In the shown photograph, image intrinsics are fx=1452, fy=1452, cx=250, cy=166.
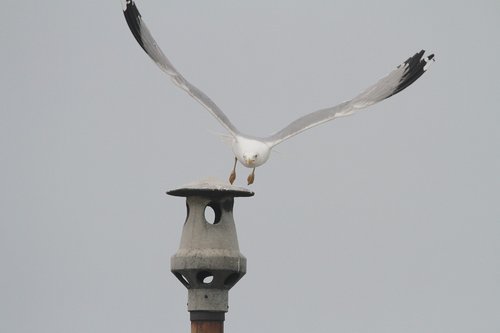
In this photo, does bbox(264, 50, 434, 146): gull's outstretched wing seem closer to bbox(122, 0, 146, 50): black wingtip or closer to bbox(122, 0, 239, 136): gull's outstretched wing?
bbox(122, 0, 239, 136): gull's outstretched wing

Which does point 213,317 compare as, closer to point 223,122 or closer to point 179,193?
point 179,193

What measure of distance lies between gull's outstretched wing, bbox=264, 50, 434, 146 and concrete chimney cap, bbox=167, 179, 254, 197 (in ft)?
5.79

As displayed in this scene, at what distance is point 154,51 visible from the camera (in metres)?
26.0

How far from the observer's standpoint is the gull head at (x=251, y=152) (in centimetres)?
2236

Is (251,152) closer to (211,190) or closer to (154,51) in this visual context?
(211,190)

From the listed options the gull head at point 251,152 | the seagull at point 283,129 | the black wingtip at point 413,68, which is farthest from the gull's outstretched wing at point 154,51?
the black wingtip at point 413,68

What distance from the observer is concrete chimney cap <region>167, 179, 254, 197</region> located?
2166cm

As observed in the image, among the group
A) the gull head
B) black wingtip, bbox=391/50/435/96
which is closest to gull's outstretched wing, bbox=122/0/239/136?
the gull head

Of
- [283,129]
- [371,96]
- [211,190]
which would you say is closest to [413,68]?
[371,96]

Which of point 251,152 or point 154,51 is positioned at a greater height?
point 154,51

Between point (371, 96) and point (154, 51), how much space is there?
3.95 metres

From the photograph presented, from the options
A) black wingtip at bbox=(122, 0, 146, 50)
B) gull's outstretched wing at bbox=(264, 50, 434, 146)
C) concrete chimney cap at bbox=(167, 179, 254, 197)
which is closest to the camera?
concrete chimney cap at bbox=(167, 179, 254, 197)

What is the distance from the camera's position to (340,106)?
24922 mm

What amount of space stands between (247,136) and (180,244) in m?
2.21
